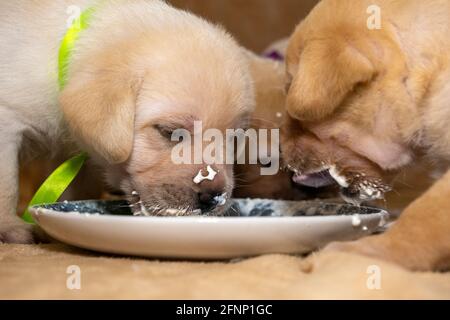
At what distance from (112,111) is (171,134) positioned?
21 cm

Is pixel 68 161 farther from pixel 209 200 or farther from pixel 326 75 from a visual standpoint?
pixel 326 75

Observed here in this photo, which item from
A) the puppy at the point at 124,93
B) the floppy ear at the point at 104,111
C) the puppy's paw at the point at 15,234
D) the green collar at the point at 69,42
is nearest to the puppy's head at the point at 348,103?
the puppy at the point at 124,93

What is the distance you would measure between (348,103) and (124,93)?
0.73m

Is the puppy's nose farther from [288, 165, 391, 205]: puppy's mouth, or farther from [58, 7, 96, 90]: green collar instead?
[58, 7, 96, 90]: green collar

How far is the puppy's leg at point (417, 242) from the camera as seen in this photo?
168 centimetres

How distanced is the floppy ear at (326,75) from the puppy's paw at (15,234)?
101 centimetres

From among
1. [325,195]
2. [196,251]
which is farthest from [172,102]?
[325,195]

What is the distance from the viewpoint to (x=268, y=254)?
1784 millimetres

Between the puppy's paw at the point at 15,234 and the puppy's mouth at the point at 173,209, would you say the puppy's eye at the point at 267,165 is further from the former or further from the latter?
the puppy's paw at the point at 15,234

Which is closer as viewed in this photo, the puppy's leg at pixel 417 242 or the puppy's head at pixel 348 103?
the puppy's leg at pixel 417 242

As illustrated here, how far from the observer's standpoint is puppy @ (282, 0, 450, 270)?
2004mm

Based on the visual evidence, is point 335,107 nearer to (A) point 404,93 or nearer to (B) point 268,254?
(A) point 404,93

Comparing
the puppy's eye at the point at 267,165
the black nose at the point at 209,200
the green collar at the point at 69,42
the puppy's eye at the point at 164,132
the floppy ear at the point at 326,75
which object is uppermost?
the green collar at the point at 69,42

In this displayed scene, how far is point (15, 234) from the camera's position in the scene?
224 cm
